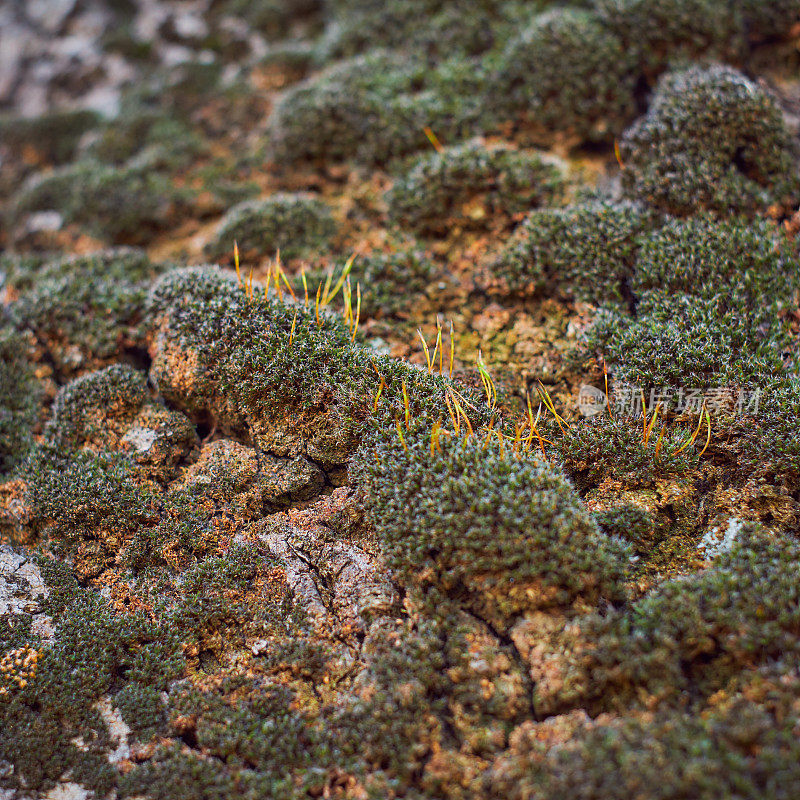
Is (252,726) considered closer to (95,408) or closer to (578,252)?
(95,408)

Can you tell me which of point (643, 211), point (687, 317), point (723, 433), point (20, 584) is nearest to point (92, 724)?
point (20, 584)

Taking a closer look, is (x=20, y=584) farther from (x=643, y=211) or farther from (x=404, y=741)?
(x=643, y=211)

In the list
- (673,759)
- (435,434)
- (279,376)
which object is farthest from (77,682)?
(673,759)

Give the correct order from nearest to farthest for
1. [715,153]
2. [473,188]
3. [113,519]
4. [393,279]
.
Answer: [113,519] < [715,153] < [393,279] < [473,188]

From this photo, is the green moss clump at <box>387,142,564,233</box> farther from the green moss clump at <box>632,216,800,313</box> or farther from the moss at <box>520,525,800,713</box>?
the moss at <box>520,525,800,713</box>

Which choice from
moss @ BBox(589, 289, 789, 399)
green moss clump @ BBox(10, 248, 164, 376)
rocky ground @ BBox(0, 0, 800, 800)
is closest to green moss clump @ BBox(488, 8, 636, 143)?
rocky ground @ BBox(0, 0, 800, 800)

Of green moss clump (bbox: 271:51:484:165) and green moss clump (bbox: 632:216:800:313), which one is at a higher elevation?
green moss clump (bbox: 271:51:484:165)

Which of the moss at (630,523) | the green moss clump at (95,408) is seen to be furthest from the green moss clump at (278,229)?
the moss at (630,523)

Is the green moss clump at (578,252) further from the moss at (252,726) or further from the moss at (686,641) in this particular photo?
the moss at (252,726)
